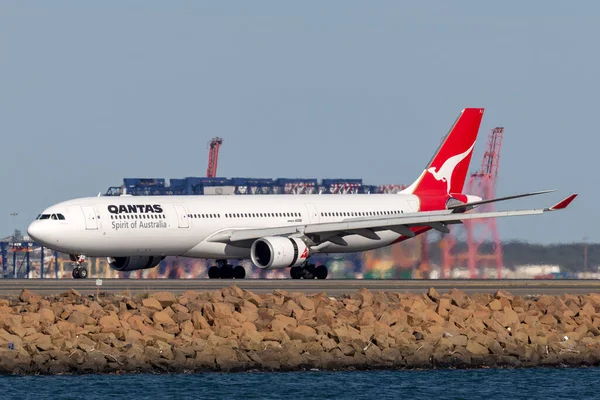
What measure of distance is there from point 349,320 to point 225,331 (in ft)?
12.2

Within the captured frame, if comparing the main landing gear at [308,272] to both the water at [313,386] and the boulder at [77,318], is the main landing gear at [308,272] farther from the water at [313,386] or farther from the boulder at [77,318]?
the water at [313,386]

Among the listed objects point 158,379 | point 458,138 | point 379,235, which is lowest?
point 158,379

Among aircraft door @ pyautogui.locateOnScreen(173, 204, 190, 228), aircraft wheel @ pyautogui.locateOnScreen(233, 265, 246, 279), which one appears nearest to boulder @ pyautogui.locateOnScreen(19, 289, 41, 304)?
aircraft door @ pyautogui.locateOnScreen(173, 204, 190, 228)

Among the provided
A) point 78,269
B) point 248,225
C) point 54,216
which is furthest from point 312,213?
point 54,216

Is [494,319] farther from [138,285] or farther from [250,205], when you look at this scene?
→ [250,205]

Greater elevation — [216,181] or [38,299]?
[216,181]

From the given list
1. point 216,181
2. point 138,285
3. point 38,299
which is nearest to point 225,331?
point 38,299

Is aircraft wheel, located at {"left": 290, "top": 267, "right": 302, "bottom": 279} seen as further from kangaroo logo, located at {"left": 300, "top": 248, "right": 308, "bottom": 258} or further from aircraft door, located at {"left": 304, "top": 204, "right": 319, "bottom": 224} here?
kangaroo logo, located at {"left": 300, "top": 248, "right": 308, "bottom": 258}

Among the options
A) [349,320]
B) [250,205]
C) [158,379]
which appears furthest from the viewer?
[250,205]

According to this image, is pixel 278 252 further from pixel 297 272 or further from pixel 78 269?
pixel 78 269

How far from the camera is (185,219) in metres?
55.4

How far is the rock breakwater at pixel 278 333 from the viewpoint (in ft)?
109

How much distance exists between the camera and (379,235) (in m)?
60.2

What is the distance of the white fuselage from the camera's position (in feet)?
174
